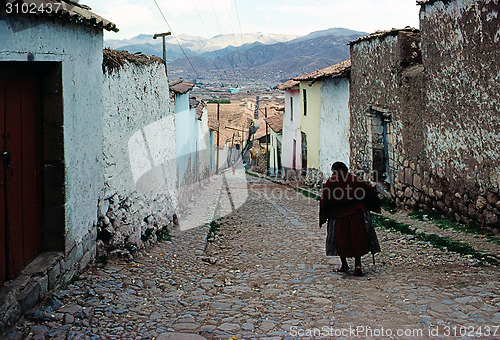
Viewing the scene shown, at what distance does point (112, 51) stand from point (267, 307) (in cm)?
380

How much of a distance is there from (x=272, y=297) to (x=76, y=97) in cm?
287

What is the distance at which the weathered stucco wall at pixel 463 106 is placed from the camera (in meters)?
6.42

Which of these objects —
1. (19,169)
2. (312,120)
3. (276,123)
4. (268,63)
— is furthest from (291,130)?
(268,63)

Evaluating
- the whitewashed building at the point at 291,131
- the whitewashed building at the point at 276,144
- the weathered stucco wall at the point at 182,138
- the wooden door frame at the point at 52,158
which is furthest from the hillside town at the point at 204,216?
the whitewashed building at the point at 276,144

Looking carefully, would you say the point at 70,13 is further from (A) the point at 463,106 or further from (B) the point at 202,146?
(B) the point at 202,146

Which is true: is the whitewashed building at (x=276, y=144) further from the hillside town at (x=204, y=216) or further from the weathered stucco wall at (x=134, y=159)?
the weathered stucco wall at (x=134, y=159)

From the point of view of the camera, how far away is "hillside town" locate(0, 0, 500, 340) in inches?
158

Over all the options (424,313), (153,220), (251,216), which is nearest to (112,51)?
(153,220)

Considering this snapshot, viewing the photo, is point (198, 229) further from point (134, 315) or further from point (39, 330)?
point (39, 330)

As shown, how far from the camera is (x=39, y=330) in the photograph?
12.0 ft

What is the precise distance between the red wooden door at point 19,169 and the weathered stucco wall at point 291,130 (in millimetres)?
17417

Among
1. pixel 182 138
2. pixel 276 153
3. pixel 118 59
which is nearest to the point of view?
pixel 118 59

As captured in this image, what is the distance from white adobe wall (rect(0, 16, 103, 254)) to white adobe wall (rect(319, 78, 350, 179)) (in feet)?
32.1

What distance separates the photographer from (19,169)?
4.12m
